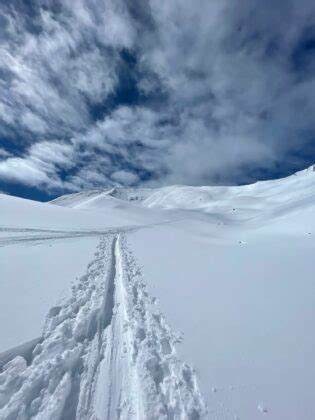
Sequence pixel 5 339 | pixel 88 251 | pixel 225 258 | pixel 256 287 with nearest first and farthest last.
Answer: pixel 5 339 < pixel 256 287 < pixel 88 251 < pixel 225 258

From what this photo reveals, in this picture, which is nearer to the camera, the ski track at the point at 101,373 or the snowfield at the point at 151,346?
the ski track at the point at 101,373

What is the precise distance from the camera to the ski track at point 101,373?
289cm

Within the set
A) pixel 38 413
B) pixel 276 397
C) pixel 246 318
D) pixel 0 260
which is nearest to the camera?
pixel 38 413

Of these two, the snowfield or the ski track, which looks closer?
the ski track

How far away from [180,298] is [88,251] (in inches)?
281

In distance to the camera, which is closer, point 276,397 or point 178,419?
point 178,419

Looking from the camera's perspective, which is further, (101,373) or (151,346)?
(151,346)

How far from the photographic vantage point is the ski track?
9.48ft

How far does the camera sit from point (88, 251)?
1203 cm

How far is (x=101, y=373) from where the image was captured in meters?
3.42

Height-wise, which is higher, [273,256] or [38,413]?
[273,256]

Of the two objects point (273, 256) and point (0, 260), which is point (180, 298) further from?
point (273, 256)

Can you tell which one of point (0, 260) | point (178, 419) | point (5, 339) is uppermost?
point (0, 260)

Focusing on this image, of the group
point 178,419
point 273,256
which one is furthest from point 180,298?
point 273,256
